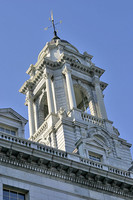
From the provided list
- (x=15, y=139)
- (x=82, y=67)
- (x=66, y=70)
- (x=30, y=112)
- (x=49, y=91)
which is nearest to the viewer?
(x=15, y=139)

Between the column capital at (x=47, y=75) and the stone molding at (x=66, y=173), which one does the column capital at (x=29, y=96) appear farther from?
the stone molding at (x=66, y=173)

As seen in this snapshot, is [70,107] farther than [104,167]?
Yes

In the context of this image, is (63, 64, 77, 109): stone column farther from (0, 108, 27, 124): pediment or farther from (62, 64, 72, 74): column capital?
(0, 108, 27, 124): pediment

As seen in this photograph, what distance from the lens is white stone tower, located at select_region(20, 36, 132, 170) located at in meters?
42.7

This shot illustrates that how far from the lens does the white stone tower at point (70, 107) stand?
42.7 m

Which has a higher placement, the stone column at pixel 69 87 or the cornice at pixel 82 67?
the cornice at pixel 82 67

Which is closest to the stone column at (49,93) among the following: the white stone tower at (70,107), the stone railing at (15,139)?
the white stone tower at (70,107)

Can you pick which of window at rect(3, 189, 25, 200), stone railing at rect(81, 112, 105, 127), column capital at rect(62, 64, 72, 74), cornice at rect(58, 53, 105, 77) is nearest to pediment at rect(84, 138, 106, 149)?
stone railing at rect(81, 112, 105, 127)

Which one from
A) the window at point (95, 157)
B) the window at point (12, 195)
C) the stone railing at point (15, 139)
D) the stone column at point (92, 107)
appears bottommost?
the window at point (12, 195)

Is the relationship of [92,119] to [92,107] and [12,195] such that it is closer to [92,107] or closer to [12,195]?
[92,107]

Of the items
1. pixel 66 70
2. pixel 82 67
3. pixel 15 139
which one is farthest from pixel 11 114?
pixel 82 67

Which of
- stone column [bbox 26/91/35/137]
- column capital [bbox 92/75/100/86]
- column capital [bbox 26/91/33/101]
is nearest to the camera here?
stone column [bbox 26/91/35/137]

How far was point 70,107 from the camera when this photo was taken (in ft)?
155

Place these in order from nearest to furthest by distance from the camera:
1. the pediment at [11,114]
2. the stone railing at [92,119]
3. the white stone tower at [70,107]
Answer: the pediment at [11,114] → the white stone tower at [70,107] → the stone railing at [92,119]
